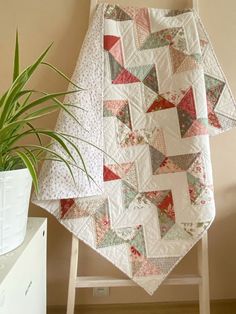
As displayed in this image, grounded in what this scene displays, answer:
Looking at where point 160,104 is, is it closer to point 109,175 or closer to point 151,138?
point 151,138

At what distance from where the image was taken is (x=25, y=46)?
1.09 m

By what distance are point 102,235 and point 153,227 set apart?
7.4 inches

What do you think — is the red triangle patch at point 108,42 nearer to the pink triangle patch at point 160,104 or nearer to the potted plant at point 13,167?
the pink triangle patch at point 160,104

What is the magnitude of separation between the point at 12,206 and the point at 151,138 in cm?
56

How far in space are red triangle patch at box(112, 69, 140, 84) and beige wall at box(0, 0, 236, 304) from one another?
0.69 ft

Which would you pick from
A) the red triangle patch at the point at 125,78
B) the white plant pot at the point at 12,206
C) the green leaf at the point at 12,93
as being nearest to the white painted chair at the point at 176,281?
the red triangle patch at the point at 125,78

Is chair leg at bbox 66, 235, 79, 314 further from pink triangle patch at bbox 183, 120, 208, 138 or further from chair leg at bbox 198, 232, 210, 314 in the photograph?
pink triangle patch at bbox 183, 120, 208, 138

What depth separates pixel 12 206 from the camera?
68 centimetres

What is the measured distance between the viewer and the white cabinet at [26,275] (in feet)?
1.94

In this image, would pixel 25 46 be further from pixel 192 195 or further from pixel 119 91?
pixel 192 195

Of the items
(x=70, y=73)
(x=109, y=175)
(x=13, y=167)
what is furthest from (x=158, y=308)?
(x=70, y=73)

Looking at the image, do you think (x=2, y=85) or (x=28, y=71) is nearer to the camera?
(x=28, y=71)

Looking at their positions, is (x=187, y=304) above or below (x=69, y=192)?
below

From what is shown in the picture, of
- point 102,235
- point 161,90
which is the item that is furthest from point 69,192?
point 161,90
